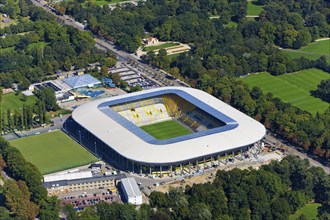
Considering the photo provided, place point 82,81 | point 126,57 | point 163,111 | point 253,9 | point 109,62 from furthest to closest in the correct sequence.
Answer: point 253,9 < point 126,57 < point 109,62 < point 82,81 < point 163,111

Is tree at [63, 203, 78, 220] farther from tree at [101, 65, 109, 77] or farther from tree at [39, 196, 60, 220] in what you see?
tree at [101, 65, 109, 77]

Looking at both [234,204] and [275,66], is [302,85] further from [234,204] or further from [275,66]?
[234,204]

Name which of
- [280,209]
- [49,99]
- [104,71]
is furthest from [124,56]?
[280,209]

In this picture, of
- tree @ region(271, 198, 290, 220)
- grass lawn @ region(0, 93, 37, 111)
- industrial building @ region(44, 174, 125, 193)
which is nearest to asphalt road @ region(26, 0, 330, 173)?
tree @ region(271, 198, 290, 220)

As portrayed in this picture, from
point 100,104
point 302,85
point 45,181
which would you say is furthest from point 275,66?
point 45,181

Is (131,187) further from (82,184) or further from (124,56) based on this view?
(124,56)

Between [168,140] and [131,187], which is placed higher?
[168,140]

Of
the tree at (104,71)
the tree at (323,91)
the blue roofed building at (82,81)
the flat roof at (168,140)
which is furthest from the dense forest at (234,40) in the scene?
the blue roofed building at (82,81)
